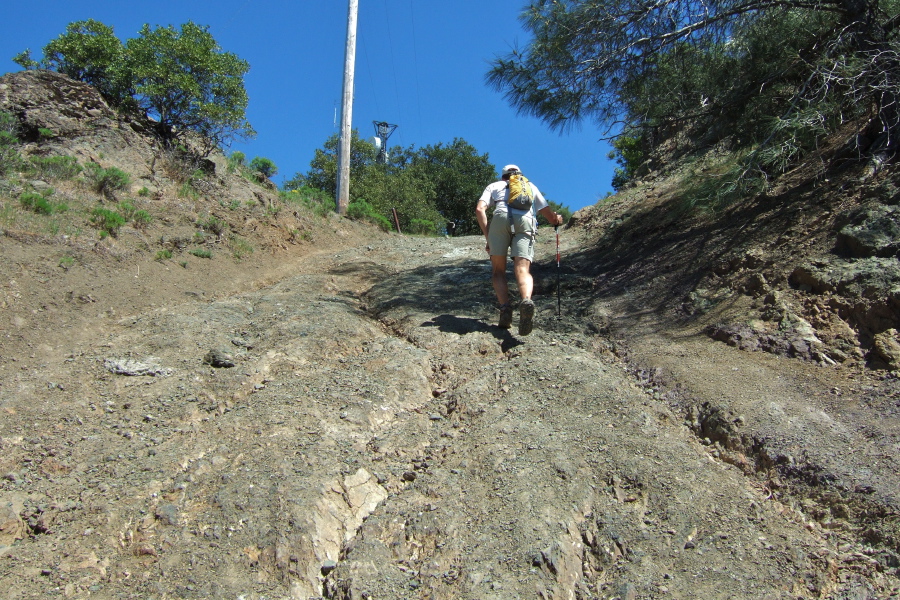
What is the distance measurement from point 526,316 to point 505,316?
Result: 0.36 metres

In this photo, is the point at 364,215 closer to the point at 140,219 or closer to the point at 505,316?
the point at 140,219

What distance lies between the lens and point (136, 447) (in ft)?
12.4

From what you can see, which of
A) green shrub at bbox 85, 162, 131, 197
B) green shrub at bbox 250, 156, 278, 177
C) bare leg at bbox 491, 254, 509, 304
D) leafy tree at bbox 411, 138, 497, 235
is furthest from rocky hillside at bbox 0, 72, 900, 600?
leafy tree at bbox 411, 138, 497, 235

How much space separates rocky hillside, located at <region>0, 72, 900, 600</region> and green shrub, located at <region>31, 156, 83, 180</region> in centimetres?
39

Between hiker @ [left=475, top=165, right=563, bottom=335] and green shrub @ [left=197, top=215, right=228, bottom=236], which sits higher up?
green shrub @ [left=197, top=215, right=228, bottom=236]

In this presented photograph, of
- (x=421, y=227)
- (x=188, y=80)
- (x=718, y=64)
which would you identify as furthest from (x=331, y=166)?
(x=718, y=64)

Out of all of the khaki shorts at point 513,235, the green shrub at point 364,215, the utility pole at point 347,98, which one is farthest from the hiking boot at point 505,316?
the utility pole at point 347,98

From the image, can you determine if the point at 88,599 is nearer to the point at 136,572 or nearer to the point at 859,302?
the point at 136,572

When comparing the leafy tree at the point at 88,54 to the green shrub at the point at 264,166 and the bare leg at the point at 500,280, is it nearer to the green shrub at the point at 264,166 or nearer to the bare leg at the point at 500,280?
the green shrub at the point at 264,166

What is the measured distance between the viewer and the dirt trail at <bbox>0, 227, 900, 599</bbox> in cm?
300

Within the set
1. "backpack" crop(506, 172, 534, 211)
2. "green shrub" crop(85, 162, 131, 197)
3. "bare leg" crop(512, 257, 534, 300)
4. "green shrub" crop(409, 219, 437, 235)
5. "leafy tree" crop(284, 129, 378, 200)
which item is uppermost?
"leafy tree" crop(284, 129, 378, 200)

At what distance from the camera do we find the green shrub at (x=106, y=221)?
23.0ft

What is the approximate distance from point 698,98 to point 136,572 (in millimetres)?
6788

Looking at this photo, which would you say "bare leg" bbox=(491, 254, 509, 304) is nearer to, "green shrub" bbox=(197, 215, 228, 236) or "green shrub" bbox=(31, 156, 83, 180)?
"green shrub" bbox=(197, 215, 228, 236)
